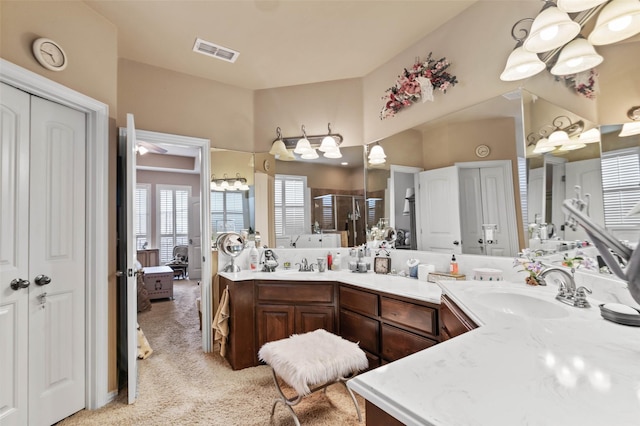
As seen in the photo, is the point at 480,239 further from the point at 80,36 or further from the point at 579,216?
the point at 80,36

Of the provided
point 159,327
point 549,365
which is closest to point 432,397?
point 549,365

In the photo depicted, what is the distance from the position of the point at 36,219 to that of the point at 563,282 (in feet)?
9.69

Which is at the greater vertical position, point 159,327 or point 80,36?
point 80,36

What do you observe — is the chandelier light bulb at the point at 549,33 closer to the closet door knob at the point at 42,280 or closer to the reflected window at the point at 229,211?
the reflected window at the point at 229,211

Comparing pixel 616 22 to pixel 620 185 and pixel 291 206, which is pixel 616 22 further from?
pixel 291 206

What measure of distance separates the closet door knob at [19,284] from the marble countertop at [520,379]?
82.6 inches

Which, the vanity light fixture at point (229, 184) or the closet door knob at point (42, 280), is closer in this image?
the closet door knob at point (42, 280)

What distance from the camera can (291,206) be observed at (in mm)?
3256

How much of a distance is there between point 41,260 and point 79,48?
143 centimetres

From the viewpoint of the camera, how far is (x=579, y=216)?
3.17 feet

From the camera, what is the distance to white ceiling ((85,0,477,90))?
7.22ft

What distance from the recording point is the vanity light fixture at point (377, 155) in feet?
9.74

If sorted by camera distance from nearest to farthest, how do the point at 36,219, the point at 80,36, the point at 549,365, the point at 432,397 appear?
the point at 432,397, the point at 549,365, the point at 36,219, the point at 80,36

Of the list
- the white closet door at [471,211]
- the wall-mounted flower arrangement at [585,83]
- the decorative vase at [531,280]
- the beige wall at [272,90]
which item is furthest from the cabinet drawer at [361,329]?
the wall-mounted flower arrangement at [585,83]
